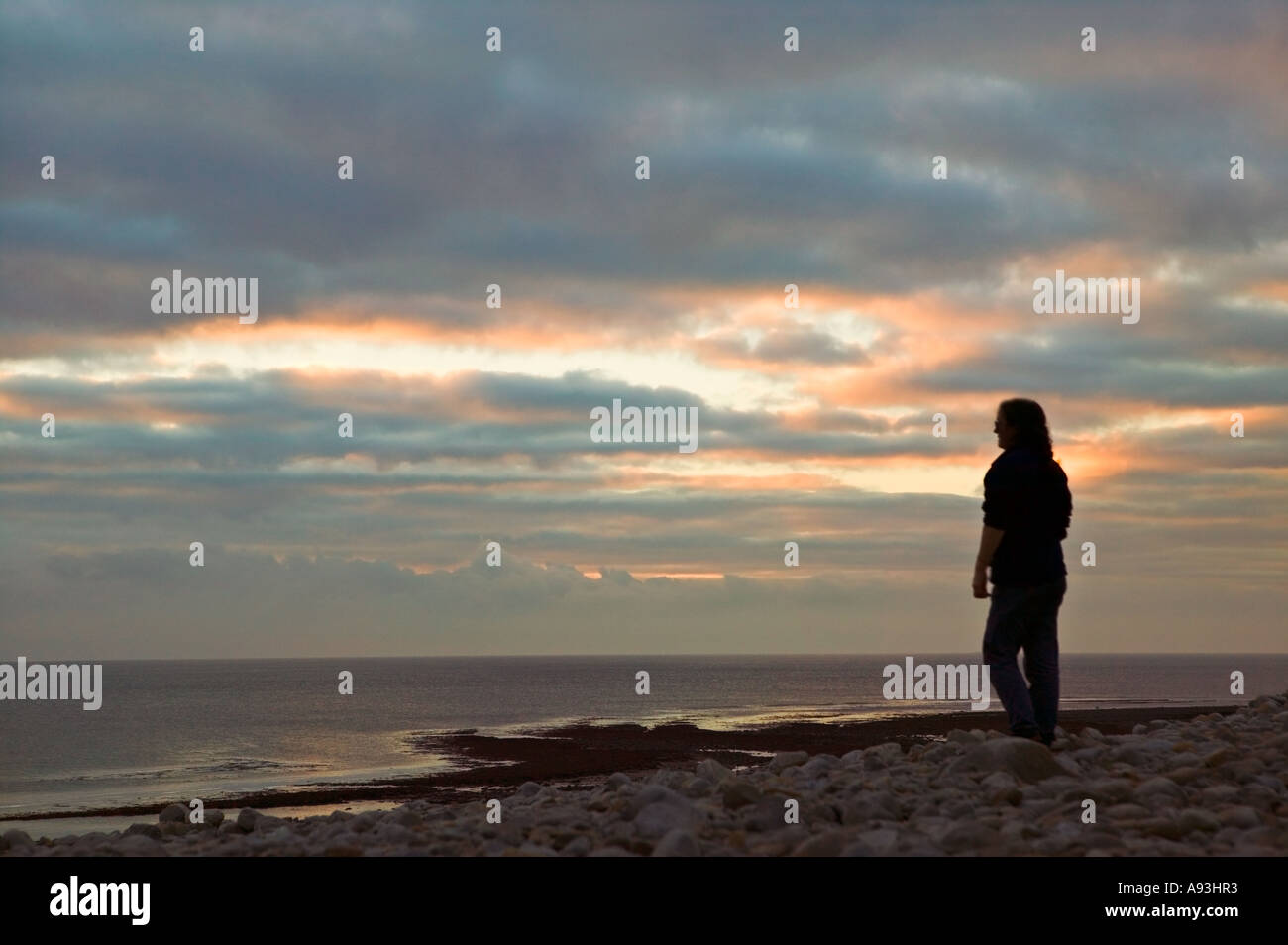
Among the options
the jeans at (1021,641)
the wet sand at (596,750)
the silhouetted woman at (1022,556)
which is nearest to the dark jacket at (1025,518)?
the silhouetted woman at (1022,556)

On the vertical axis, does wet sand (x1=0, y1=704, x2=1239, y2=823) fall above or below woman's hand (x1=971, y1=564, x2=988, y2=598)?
below

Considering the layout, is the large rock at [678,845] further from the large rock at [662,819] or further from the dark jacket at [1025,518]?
the dark jacket at [1025,518]

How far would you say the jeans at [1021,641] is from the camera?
9.27 metres

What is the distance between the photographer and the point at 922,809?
7.29 meters

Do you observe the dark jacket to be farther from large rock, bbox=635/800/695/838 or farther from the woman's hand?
large rock, bbox=635/800/695/838

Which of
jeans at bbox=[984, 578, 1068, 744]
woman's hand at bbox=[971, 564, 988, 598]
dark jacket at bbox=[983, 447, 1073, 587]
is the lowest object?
jeans at bbox=[984, 578, 1068, 744]

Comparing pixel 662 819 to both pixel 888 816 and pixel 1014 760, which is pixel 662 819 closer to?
pixel 888 816

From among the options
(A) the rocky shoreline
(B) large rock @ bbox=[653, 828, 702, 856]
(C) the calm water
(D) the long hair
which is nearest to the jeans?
(A) the rocky shoreline

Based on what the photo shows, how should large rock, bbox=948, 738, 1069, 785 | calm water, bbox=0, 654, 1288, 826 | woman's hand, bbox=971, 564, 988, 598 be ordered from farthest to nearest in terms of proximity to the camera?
calm water, bbox=0, 654, 1288, 826 → woman's hand, bbox=971, 564, 988, 598 → large rock, bbox=948, 738, 1069, 785

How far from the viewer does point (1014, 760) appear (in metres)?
8.54

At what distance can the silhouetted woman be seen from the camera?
9.19m
